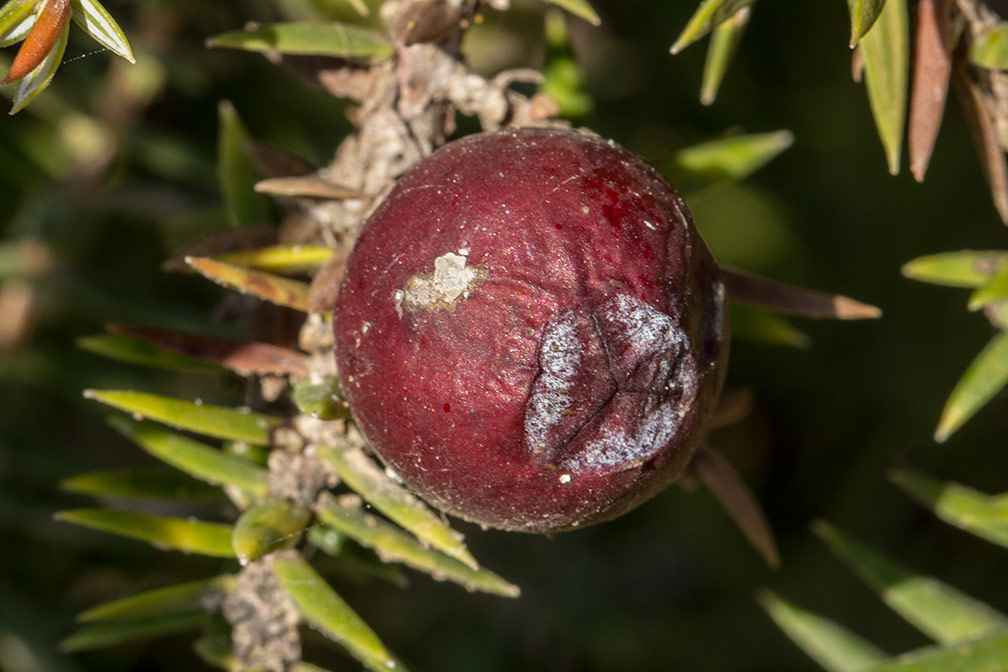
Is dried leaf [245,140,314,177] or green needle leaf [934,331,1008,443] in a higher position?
dried leaf [245,140,314,177]

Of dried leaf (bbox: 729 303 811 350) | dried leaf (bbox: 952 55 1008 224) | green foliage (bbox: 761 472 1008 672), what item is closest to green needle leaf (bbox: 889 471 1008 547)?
green foliage (bbox: 761 472 1008 672)

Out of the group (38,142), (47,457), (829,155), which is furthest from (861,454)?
(38,142)

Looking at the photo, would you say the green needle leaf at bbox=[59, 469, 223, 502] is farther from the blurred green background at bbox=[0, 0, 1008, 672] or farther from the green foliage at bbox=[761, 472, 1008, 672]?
the green foliage at bbox=[761, 472, 1008, 672]

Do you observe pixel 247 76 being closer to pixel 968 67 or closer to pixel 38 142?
pixel 38 142

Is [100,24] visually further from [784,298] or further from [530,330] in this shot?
[784,298]

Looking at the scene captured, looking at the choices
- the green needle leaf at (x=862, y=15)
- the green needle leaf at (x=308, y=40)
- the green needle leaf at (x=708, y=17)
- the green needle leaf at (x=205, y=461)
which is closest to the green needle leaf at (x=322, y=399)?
the green needle leaf at (x=205, y=461)

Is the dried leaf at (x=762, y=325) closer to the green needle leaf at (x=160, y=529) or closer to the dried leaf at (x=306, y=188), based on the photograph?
the dried leaf at (x=306, y=188)

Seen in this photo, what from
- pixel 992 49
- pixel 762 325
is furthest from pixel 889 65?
pixel 762 325
